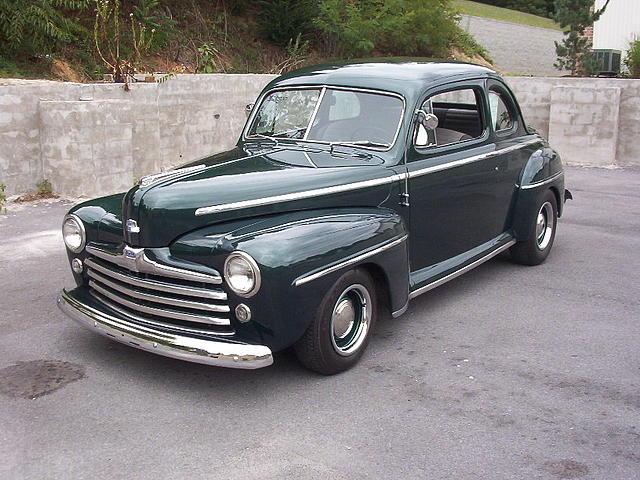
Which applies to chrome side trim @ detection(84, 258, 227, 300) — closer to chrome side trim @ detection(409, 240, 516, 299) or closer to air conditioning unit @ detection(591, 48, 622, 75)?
chrome side trim @ detection(409, 240, 516, 299)

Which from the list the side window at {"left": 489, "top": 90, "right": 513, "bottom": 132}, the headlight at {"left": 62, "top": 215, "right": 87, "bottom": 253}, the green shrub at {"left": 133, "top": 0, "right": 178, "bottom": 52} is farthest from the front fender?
the green shrub at {"left": 133, "top": 0, "right": 178, "bottom": 52}

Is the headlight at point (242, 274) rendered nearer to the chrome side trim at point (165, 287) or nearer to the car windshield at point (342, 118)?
the chrome side trim at point (165, 287)

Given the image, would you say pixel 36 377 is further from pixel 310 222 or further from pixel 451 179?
pixel 451 179

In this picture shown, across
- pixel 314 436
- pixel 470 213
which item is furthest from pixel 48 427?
pixel 470 213

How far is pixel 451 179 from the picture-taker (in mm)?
5457

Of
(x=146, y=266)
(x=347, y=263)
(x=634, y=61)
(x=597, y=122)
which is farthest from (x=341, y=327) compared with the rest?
(x=634, y=61)

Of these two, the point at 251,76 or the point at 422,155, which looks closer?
the point at 422,155

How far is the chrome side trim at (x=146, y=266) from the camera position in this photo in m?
4.03

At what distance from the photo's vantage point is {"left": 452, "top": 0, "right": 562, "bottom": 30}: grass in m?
35.3

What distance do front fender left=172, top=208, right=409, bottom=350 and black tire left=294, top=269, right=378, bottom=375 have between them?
0.08 metres


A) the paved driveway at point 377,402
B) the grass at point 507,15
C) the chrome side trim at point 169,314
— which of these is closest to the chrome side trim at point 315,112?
the paved driveway at point 377,402

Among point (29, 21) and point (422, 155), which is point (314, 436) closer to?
point (422, 155)

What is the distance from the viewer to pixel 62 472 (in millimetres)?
3443

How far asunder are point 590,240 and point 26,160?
6.31 meters
